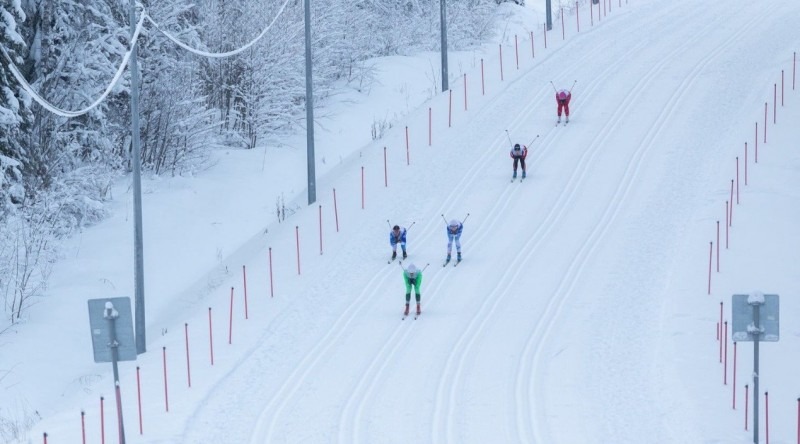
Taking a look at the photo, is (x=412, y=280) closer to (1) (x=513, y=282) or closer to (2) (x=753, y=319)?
(1) (x=513, y=282)

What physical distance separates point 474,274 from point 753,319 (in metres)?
10.6

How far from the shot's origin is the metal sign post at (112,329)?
51.8 feet

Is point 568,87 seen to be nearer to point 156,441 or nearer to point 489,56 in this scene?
point 489,56

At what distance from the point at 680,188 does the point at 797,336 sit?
887 centimetres

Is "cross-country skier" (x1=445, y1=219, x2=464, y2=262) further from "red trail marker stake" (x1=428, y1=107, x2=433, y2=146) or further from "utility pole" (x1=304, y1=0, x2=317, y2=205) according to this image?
"red trail marker stake" (x1=428, y1=107, x2=433, y2=146)

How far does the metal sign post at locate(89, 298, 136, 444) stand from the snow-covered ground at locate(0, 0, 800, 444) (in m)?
2.23

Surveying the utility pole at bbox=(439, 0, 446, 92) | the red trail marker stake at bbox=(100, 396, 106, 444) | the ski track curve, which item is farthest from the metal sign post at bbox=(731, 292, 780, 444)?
the utility pole at bbox=(439, 0, 446, 92)

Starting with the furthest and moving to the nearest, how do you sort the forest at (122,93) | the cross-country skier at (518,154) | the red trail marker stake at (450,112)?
the red trail marker stake at (450,112) < the cross-country skier at (518,154) < the forest at (122,93)

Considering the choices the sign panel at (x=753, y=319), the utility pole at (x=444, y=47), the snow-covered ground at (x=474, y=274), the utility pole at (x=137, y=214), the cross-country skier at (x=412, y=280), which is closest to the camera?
the sign panel at (x=753, y=319)

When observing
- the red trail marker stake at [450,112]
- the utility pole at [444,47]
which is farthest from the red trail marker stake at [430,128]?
the utility pole at [444,47]

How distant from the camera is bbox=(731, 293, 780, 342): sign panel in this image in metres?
15.4

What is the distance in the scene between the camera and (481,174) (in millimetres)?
32031

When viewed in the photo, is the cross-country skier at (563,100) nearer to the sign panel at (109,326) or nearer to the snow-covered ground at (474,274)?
the snow-covered ground at (474,274)

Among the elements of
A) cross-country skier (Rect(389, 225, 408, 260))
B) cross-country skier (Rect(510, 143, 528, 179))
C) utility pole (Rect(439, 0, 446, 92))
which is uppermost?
utility pole (Rect(439, 0, 446, 92))
